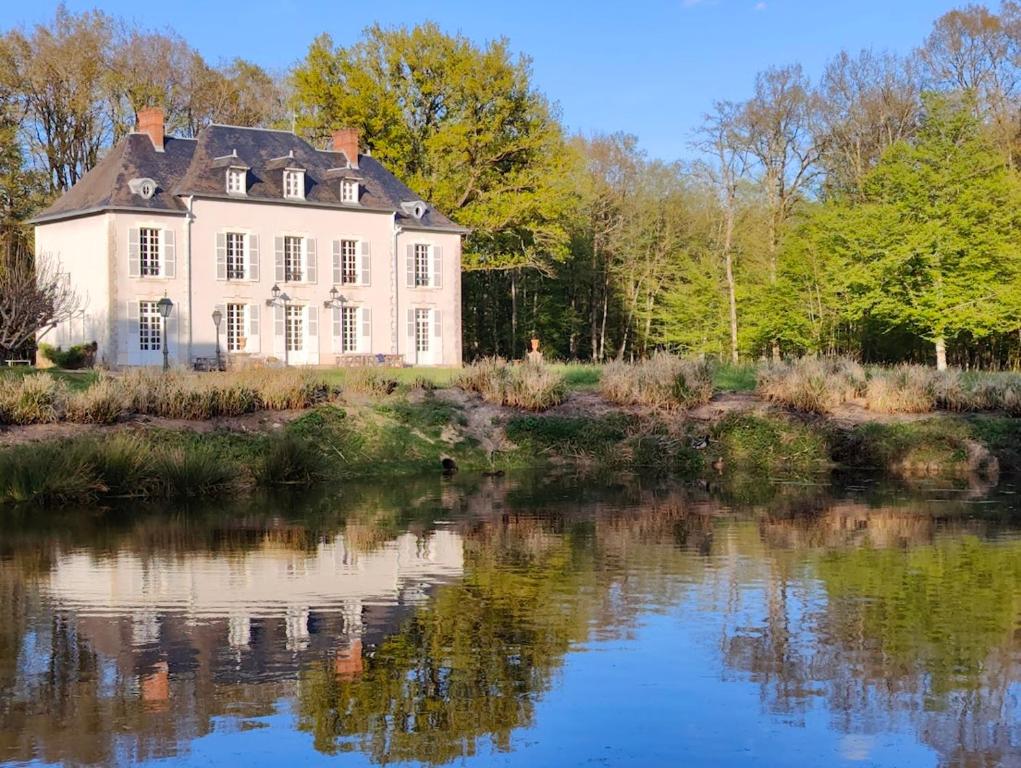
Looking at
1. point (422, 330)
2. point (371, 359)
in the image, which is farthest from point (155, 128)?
point (422, 330)

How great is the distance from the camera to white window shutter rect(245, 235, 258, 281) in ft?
136

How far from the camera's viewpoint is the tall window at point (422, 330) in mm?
45906

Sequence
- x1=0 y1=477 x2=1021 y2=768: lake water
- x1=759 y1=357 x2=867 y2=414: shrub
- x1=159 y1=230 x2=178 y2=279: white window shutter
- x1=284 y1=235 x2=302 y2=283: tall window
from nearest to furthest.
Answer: x1=0 y1=477 x2=1021 y2=768: lake water, x1=759 y1=357 x2=867 y2=414: shrub, x1=159 y1=230 x2=178 y2=279: white window shutter, x1=284 y1=235 x2=302 y2=283: tall window

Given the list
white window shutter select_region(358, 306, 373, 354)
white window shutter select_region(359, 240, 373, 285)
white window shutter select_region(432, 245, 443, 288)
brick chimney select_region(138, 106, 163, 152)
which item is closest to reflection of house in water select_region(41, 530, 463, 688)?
white window shutter select_region(358, 306, 373, 354)

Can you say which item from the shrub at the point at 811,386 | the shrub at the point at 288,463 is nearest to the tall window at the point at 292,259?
the shrub at the point at 811,386

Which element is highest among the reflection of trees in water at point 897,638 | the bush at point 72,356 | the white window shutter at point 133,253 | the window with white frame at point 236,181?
the window with white frame at point 236,181

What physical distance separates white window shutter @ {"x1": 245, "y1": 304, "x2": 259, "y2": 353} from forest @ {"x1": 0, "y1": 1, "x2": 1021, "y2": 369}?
9.72 m

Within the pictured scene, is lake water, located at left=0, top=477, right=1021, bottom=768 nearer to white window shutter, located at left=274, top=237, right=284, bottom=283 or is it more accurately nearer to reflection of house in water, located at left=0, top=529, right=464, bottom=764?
reflection of house in water, located at left=0, top=529, right=464, bottom=764

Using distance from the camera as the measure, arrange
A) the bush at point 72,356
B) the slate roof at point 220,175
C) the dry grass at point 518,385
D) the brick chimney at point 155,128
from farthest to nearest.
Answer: the brick chimney at point 155,128 → the slate roof at point 220,175 → the bush at point 72,356 → the dry grass at point 518,385

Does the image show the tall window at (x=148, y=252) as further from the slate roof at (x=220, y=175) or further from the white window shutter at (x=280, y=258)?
the white window shutter at (x=280, y=258)

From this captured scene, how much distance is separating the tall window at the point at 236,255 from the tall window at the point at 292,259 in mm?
1600

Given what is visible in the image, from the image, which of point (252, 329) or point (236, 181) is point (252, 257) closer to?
point (252, 329)

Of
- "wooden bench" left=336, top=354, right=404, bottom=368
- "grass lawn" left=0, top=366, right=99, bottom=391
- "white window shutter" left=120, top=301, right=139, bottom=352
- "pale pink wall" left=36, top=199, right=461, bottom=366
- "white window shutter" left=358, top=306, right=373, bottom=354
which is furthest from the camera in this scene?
"white window shutter" left=358, top=306, right=373, bottom=354

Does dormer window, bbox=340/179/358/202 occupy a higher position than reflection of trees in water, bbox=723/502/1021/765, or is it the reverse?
dormer window, bbox=340/179/358/202
